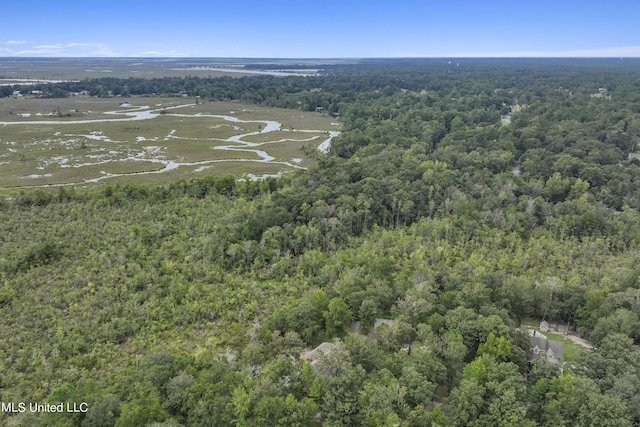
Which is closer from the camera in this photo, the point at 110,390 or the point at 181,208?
the point at 110,390

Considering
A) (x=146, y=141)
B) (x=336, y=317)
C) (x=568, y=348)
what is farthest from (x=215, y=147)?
(x=568, y=348)

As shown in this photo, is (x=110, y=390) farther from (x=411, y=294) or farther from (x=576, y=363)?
(x=576, y=363)

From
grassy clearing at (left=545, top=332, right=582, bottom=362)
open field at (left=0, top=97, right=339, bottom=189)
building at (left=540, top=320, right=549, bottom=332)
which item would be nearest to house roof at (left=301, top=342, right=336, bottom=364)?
grassy clearing at (left=545, top=332, right=582, bottom=362)

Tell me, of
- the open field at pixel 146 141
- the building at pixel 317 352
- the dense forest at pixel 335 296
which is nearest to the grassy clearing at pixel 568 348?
the dense forest at pixel 335 296

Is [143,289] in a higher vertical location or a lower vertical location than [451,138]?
lower

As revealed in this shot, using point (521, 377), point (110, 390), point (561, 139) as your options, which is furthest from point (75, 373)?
point (561, 139)

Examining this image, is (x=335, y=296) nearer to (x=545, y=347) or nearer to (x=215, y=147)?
(x=545, y=347)
